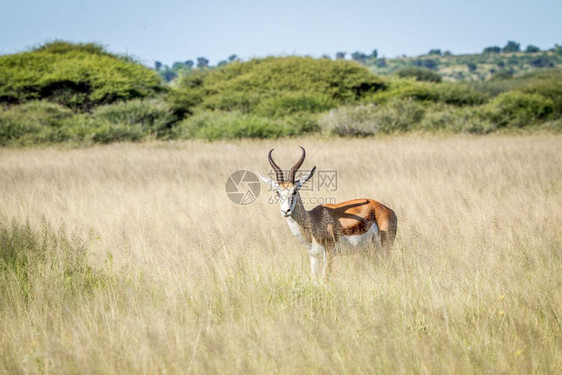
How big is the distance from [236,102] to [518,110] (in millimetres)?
15668

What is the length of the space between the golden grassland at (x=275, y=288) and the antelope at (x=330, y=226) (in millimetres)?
220

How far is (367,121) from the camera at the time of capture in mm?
21203

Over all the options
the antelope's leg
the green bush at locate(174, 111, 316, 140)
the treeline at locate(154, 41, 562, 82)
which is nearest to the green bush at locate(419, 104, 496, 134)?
the green bush at locate(174, 111, 316, 140)

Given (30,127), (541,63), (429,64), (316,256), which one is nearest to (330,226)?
(316,256)

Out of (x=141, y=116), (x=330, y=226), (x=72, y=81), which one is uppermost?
(x=72, y=81)

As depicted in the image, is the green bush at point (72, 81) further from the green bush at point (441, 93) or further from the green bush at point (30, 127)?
the green bush at point (441, 93)

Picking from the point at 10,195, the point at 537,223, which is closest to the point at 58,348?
the point at 537,223

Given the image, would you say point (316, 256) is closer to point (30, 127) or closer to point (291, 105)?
point (30, 127)

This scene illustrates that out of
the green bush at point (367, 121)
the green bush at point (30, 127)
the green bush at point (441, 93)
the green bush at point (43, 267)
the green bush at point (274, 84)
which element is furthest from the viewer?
the green bush at point (441, 93)

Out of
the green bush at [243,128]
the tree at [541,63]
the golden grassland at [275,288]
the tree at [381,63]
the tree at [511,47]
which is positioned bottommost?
the golden grassland at [275,288]

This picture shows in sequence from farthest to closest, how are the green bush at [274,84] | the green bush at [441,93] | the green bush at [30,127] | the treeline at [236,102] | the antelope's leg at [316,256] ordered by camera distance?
the green bush at [441,93]
the green bush at [274,84]
the treeline at [236,102]
the green bush at [30,127]
the antelope's leg at [316,256]

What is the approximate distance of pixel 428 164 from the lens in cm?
1229

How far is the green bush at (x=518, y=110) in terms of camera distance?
2377 cm

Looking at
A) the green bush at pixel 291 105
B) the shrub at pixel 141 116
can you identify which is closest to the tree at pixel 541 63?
the green bush at pixel 291 105
